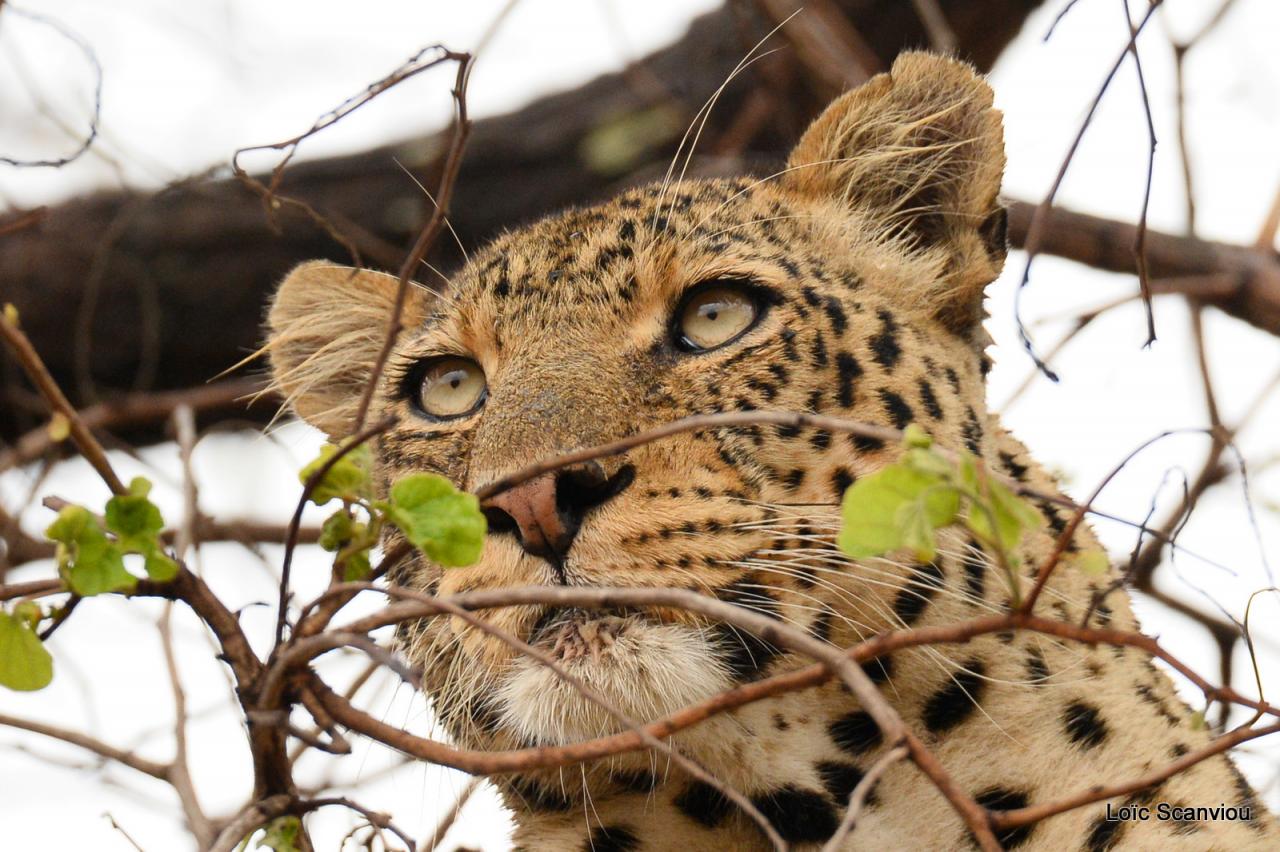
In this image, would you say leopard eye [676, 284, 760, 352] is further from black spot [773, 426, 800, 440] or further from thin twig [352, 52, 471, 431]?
thin twig [352, 52, 471, 431]

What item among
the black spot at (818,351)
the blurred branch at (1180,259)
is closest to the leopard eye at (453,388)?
the black spot at (818,351)

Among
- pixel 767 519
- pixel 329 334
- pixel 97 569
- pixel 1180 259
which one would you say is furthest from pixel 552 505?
pixel 1180 259

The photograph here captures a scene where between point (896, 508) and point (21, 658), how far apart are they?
4.33 feet

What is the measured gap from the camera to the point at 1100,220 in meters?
5.26

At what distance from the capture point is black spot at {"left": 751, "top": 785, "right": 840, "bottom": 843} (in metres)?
3.21

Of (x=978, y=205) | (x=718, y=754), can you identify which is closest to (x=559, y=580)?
(x=718, y=754)

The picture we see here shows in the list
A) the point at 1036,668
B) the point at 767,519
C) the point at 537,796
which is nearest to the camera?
the point at 767,519

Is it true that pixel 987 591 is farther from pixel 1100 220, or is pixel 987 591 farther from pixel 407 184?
pixel 407 184

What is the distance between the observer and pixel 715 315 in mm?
3764

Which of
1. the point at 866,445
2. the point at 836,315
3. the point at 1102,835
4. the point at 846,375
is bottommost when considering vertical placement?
the point at 1102,835

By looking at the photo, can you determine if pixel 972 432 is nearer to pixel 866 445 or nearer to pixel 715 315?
pixel 866 445

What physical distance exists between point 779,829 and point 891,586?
58cm

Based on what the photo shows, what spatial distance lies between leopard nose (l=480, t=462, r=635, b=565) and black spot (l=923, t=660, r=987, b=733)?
877mm

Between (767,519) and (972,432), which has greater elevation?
(972,432)
